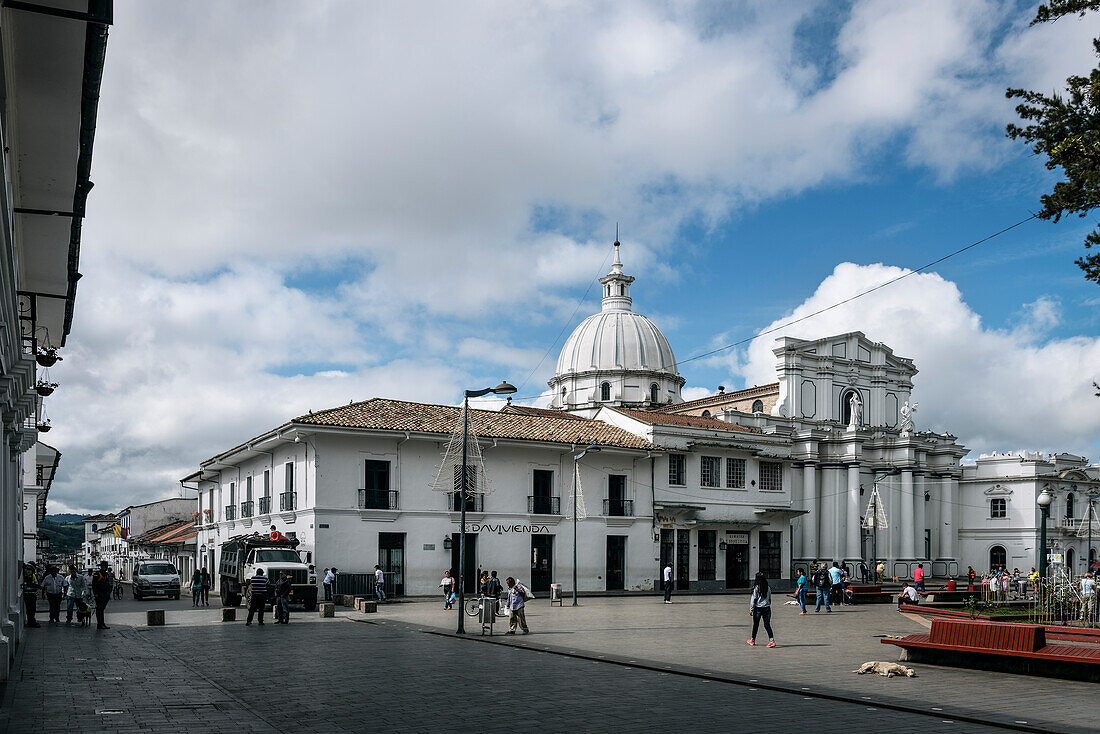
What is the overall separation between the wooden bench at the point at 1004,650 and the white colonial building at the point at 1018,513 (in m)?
55.8

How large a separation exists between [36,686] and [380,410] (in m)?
27.8

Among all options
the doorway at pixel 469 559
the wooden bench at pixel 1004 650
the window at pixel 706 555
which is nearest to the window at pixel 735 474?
the window at pixel 706 555

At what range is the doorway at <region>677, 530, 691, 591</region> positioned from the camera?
46.3 meters

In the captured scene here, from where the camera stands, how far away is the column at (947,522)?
217 feet

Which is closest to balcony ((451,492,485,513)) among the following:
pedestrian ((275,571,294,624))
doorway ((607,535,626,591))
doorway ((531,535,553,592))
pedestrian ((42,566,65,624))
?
doorway ((531,535,553,592))

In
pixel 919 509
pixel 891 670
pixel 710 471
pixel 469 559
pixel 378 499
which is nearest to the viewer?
pixel 891 670

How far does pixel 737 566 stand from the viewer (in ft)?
161

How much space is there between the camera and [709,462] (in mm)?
48031

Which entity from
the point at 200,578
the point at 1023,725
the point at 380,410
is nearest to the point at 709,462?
the point at 380,410

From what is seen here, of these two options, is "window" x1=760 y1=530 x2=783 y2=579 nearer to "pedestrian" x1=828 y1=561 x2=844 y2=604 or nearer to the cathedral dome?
"pedestrian" x1=828 y1=561 x2=844 y2=604

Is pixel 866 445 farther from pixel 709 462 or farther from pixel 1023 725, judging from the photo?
pixel 1023 725

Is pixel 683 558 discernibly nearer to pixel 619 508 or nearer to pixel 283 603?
pixel 619 508

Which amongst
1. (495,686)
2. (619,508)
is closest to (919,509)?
(619,508)

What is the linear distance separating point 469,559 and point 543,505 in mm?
4103
